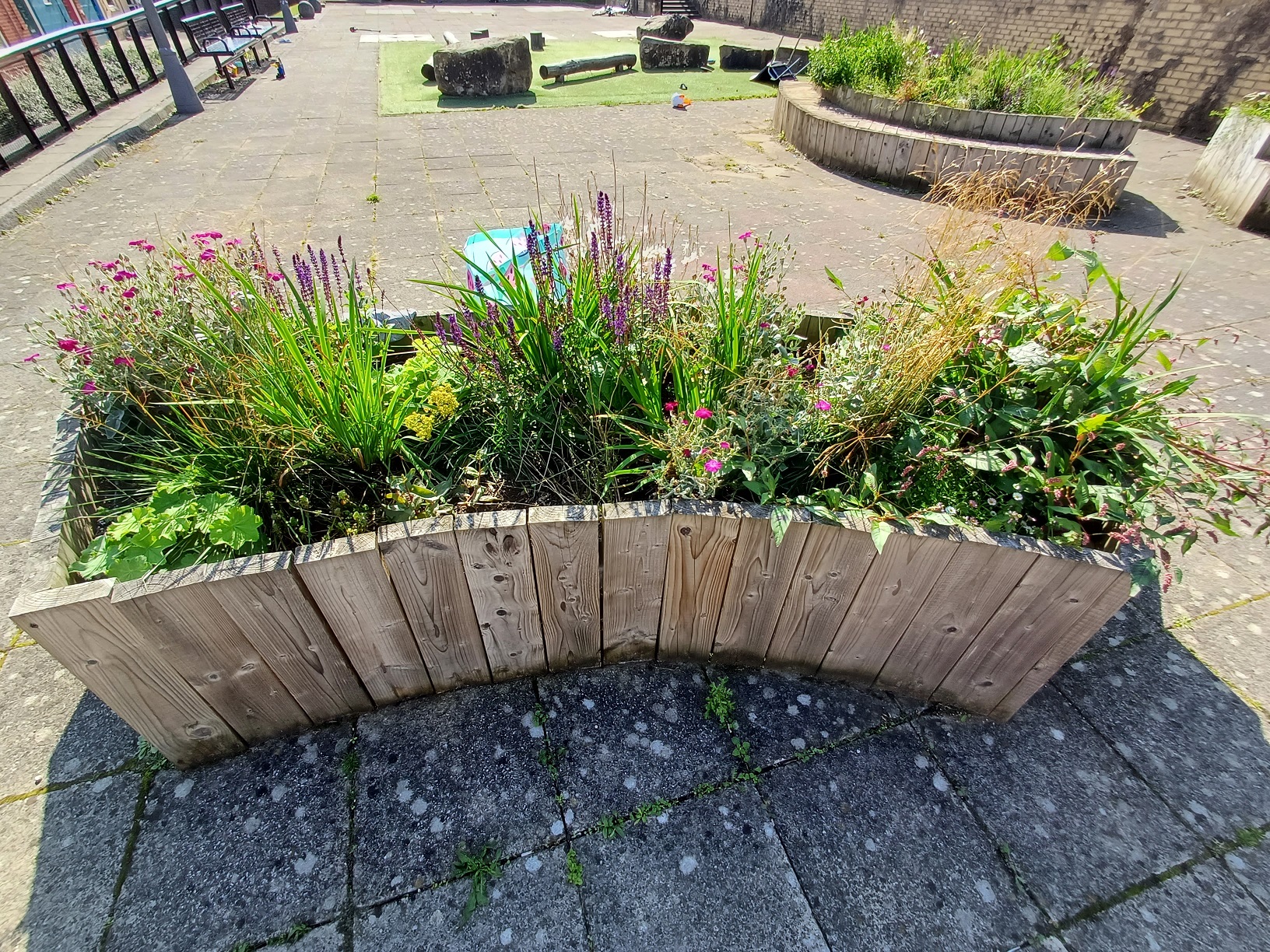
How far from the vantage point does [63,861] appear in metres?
1.60

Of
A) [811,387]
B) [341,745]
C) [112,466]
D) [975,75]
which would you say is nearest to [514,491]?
[341,745]

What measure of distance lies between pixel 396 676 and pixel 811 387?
1.69 meters

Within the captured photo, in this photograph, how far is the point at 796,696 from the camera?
79.7 inches

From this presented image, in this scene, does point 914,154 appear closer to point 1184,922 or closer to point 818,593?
point 818,593

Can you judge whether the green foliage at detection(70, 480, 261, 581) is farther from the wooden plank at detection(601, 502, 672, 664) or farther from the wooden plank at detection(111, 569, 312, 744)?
the wooden plank at detection(601, 502, 672, 664)

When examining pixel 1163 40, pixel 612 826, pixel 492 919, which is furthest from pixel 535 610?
pixel 1163 40

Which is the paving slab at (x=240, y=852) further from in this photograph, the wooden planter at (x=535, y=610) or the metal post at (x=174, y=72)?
the metal post at (x=174, y=72)

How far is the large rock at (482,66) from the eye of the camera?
977 cm

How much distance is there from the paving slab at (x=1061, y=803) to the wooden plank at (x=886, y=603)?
30cm

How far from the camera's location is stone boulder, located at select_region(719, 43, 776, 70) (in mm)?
13398

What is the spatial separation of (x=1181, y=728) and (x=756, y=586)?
1499 millimetres

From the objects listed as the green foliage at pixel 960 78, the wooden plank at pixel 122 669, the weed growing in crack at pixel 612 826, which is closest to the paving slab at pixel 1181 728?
the weed growing in crack at pixel 612 826

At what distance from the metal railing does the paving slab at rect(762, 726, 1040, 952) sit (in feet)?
30.6

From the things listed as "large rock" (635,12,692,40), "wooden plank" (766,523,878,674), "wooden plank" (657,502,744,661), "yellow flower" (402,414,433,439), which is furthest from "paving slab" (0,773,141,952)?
"large rock" (635,12,692,40)
